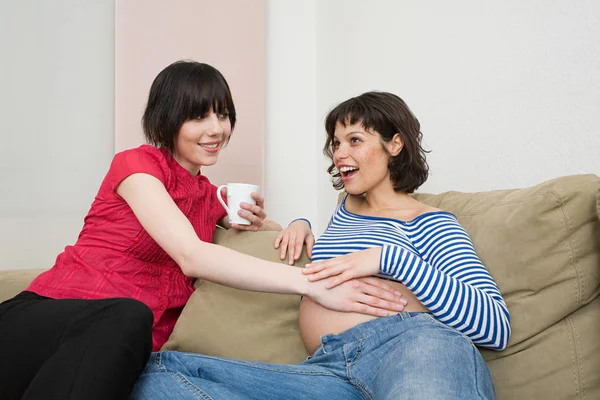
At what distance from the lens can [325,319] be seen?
Answer: 48.0 inches

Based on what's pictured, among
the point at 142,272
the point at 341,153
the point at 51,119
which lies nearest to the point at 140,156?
the point at 142,272

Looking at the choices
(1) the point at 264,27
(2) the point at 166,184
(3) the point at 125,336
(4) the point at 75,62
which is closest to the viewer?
(3) the point at 125,336

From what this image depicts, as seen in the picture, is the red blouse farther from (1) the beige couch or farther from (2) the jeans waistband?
(1) the beige couch

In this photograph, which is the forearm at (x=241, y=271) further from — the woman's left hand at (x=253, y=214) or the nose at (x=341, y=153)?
the nose at (x=341, y=153)

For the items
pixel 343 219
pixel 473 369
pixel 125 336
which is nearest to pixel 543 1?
pixel 343 219

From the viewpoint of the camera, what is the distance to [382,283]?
120 centimetres

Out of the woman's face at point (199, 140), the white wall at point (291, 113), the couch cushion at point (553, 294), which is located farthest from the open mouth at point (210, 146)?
the white wall at point (291, 113)

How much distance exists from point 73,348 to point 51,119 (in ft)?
6.38

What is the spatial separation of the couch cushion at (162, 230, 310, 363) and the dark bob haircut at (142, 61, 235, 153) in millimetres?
408

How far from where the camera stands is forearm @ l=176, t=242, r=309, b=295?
1.22 m

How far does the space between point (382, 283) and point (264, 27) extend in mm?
2010

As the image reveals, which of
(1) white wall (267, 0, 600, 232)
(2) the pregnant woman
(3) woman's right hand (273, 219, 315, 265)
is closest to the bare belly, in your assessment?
(2) the pregnant woman

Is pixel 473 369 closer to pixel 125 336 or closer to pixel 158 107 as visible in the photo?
pixel 125 336

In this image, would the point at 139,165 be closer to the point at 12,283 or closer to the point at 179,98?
the point at 179,98
